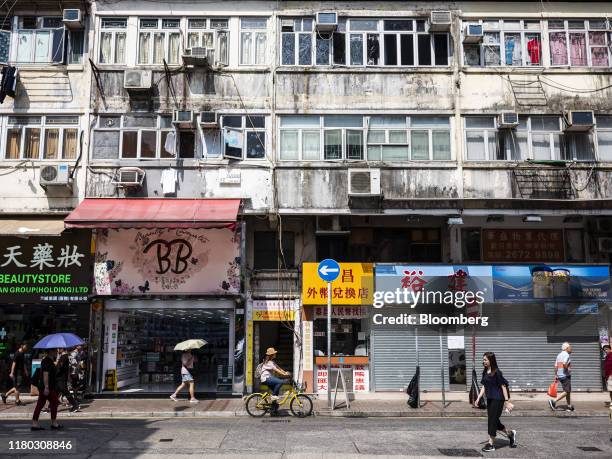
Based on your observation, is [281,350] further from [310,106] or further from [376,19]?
[376,19]

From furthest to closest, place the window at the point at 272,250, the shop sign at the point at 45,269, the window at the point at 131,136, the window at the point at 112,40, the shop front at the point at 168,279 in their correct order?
1. the window at the point at 272,250
2. the window at the point at 112,40
3. the window at the point at 131,136
4. the shop front at the point at 168,279
5. the shop sign at the point at 45,269

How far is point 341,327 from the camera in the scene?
693 inches

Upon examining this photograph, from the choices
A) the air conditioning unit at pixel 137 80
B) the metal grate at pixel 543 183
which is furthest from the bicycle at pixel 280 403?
the air conditioning unit at pixel 137 80

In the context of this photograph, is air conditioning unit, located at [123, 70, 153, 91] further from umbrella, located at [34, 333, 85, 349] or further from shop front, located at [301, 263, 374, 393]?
umbrella, located at [34, 333, 85, 349]

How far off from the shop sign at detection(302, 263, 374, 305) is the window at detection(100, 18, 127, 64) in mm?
8229

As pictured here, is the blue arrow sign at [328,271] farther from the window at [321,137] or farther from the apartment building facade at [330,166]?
the window at [321,137]

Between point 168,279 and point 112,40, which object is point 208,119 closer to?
point 112,40

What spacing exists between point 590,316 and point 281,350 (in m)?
9.02

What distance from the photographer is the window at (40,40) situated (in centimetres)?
1786

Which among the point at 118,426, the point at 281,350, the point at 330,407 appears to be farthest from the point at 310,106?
the point at 118,426

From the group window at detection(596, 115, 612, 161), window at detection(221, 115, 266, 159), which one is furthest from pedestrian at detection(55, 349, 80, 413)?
window at detection(596, 115, 612, 161)

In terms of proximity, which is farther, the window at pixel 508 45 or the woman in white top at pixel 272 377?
the window at pixel 508 45

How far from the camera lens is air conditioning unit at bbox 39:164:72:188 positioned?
16656 millimetres

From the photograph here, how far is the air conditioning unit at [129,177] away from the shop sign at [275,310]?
473cm
